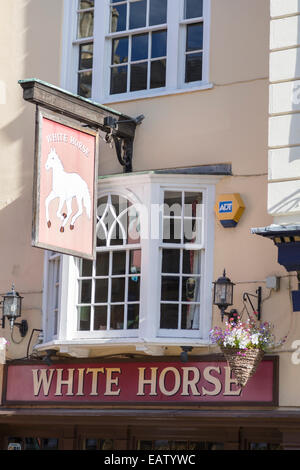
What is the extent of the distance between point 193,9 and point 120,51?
1.25 metres

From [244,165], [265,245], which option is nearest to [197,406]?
[265,245]

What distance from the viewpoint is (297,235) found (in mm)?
12023

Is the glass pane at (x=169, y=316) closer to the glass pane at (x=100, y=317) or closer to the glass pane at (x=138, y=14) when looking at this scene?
the glass pane at (x=100, y=317)

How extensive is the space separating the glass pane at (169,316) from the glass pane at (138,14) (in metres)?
4.16

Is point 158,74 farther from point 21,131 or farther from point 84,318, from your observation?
point 84,318

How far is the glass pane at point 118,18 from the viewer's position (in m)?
15.2

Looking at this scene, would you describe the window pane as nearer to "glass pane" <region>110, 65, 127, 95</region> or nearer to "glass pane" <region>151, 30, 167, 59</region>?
"glass pane" <region>110, 65, 127, 95</region>

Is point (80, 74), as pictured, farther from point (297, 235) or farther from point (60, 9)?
point (297, 235)

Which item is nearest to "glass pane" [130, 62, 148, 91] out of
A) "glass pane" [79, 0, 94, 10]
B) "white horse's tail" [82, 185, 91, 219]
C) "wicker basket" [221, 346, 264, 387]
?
"glass pane" [79, 0, 94, 10]

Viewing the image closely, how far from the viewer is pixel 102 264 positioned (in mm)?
14195

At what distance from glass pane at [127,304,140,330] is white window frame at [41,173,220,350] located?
0.17 metres

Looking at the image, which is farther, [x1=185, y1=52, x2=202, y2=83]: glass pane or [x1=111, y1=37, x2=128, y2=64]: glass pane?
[x1=111, y1=37, x2=128, y2=64]: glass pane

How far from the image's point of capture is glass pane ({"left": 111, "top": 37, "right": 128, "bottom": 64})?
15.2 metres
